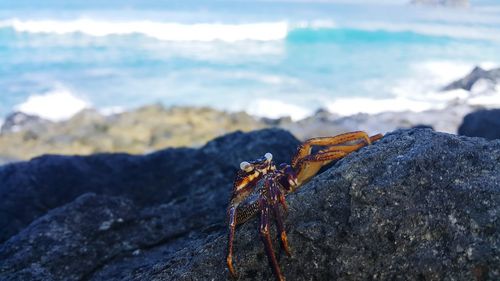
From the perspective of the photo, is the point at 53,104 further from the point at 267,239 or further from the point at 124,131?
the point at 267,239

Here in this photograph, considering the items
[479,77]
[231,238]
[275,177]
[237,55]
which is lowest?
[237,55]

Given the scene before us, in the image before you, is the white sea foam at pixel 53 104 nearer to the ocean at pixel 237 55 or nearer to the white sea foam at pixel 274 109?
the ocean at pixel 237 55

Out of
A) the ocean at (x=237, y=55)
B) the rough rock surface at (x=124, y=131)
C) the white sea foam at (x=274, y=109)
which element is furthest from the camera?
the ocean at (x=237, y=55)

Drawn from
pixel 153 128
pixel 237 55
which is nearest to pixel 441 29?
pixel 237 55

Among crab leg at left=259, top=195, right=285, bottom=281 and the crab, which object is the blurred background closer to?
the crab

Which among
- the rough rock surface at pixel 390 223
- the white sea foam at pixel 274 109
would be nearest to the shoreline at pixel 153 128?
the white sea foam at pixel 274 109

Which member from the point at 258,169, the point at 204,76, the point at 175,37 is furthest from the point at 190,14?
the point at 258,169

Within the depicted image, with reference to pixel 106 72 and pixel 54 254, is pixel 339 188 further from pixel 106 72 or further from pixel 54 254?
pixel 106 72
